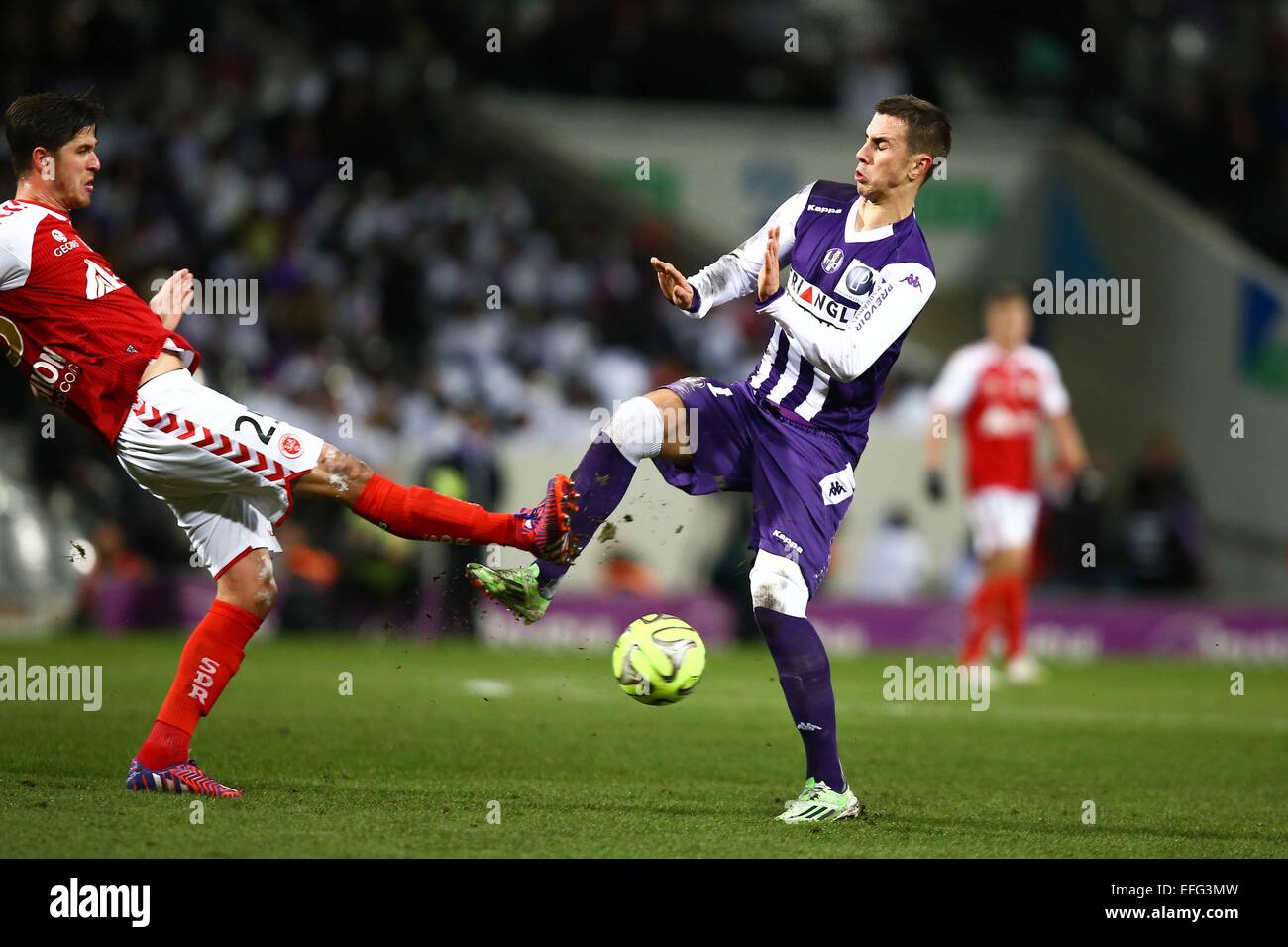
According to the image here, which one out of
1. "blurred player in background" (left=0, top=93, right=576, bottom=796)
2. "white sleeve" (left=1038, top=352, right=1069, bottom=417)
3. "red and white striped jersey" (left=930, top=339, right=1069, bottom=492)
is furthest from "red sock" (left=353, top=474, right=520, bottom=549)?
"white sleeve" (left=1038, top=352, right=1069, bottom=417)

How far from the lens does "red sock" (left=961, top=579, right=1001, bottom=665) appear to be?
40.0ft

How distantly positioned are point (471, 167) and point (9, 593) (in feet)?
25.3

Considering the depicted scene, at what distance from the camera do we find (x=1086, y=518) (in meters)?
16.8

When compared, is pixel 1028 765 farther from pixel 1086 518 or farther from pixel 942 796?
pixel 1086 518

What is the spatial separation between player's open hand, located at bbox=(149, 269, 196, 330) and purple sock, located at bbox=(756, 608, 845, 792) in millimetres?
2547

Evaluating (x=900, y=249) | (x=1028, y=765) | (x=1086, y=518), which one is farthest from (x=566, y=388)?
(x=900, y=249)

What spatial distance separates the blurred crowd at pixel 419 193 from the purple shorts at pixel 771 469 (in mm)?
7921

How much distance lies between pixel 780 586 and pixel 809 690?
1.26 ft

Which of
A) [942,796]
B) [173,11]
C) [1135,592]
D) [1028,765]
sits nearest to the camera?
[942,796]

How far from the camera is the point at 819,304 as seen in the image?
6211 millimetres

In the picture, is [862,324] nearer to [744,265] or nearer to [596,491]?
[744,265]

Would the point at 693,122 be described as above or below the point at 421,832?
above

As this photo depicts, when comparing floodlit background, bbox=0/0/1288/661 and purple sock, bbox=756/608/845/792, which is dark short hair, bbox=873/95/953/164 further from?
floodlit background, bbox=0/0/1288/661

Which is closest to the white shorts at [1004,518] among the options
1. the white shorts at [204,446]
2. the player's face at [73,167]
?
the white shorts at [204,446]
